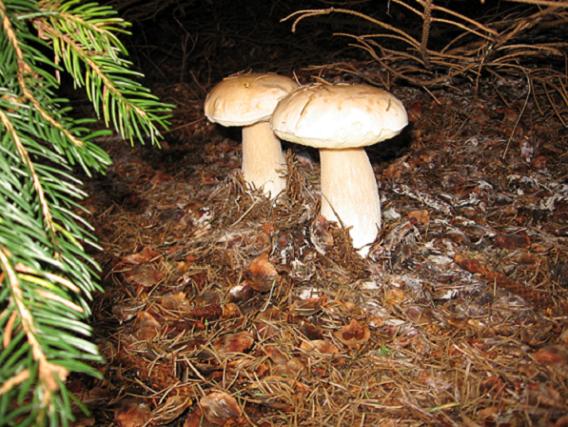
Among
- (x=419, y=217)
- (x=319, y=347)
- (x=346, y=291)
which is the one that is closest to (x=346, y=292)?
(x=346, y=291)

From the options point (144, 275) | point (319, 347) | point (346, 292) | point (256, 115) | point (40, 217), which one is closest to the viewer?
point (40, 217)

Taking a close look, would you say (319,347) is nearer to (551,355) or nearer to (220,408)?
(220,408)

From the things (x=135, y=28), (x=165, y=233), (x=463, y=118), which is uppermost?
(x=135, y=28)

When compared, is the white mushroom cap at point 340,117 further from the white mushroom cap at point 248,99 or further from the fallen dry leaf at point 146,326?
the fallen dry leaf at point 146,326

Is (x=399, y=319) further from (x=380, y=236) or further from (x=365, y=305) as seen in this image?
(x=380, y=236)

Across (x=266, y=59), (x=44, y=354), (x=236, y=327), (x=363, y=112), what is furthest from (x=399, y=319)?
(x=266, y=59)

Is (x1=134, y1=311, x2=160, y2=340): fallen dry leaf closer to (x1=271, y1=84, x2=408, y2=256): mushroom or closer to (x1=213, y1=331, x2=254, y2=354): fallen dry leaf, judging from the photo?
(x1=213, y1=331, x2=254, y2=354): fallen dry leaf

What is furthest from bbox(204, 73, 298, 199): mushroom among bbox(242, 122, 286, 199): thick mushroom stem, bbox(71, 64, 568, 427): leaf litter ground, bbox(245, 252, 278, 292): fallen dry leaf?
bbox(245, 252, 278, 292): fallen dry leaf
